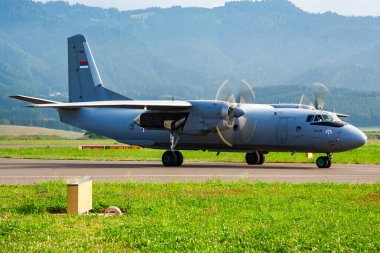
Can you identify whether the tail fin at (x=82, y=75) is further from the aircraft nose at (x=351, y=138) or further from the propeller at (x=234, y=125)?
the aircraft nose at (x=351, y=138)

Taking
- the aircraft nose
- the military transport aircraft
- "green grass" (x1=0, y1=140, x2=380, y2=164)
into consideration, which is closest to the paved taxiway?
the aircraft nose

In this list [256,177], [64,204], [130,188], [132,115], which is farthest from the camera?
[132,115]

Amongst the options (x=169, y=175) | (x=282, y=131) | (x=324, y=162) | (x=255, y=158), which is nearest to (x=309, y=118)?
(x=282, y=131)

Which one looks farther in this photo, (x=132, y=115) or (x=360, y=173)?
(x=132, y=115)

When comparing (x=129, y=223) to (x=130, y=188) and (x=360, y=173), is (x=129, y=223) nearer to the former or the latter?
(x=130, y=188)

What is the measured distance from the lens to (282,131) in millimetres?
42406

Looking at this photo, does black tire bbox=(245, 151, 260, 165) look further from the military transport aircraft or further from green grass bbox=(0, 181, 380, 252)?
green grass bbox=(0, 181, 380, 252)

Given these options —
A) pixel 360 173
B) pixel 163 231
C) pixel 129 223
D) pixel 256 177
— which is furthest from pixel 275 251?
pixel 360 173

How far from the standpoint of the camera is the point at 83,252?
1446 centimetres

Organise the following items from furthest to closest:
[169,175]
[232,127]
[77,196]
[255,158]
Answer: [255,158], [232,127], [169,175], [77,196]

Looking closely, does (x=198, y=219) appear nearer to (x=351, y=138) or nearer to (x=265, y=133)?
(x=351, y=138)

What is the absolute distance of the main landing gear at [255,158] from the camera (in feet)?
151

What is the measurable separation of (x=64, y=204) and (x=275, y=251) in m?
8.33

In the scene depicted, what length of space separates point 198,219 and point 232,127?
24.5 m
